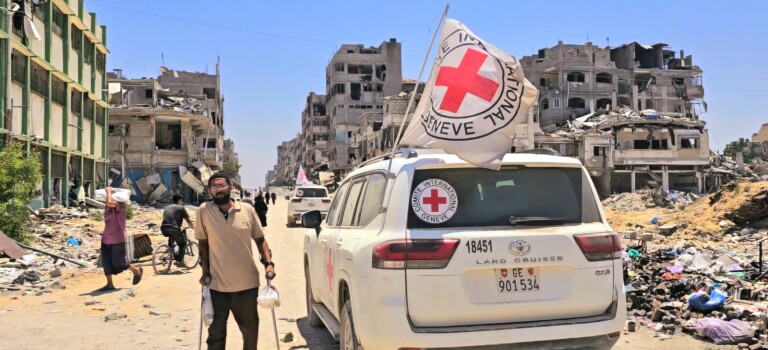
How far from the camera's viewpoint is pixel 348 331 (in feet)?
15.8

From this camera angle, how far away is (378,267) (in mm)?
4223

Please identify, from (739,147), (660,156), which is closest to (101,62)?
(660,156)

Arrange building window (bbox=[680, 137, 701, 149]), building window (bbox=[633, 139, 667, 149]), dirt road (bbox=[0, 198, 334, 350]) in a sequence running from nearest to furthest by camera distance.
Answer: dirt road (bbox=[0, 198, 334, 350])
building window (bbox=[633, 139, 667, 149])
building window (bbox=[680, 137, 701, 149])

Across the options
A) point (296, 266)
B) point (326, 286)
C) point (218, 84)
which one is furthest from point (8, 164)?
point (218, 84)

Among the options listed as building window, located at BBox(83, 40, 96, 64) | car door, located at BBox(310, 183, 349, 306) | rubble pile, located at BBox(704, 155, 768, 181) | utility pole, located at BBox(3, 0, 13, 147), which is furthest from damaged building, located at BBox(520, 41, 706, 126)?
car door, located at BBox(310, 183, 349, 306)

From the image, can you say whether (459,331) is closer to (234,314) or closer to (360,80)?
(234,314)

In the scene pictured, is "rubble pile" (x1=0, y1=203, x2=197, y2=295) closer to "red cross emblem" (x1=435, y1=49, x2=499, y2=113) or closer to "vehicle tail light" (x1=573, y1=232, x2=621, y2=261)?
"red cross emblem" (x1=435, y1=49, x2=499, y2=113)

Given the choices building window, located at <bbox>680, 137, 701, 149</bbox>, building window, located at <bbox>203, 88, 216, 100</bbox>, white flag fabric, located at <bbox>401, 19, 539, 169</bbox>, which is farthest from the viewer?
building window, located at <bbox>203, 88, 216, 100</bbox>

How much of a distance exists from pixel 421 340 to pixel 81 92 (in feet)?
108

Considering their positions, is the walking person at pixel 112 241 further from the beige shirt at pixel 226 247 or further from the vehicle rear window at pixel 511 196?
the vehicle rear window at pixel 511 196

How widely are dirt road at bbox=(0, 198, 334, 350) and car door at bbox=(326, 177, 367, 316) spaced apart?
1.53m

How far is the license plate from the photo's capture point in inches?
168

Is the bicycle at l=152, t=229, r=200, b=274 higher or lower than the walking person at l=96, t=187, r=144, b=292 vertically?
lower

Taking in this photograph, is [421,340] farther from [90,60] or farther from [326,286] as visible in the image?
[90,60]
